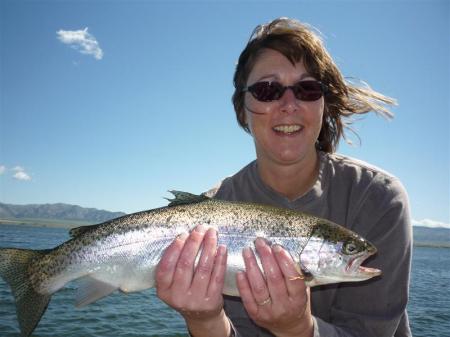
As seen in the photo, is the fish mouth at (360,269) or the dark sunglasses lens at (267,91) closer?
the fish mouth at (360,269)

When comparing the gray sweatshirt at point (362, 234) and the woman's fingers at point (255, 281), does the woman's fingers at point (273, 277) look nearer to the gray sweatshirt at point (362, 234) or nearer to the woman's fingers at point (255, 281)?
the woman's fingers at point (255, 281)

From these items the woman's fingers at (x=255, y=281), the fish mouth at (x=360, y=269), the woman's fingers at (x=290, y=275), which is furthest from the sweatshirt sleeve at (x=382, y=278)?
A: the woman's fingers at (x=255, y=281)

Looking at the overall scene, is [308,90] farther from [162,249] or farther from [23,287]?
[23,287]

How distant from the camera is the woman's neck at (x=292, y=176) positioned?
4484mm

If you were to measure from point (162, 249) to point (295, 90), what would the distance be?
2.29m

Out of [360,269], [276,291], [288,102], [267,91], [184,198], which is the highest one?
[267,91]

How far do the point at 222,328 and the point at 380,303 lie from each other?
1.61 meters

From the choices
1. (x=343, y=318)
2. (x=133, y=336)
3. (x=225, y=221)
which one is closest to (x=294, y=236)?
(x=225, y=221)

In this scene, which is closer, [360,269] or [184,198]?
[360,269]

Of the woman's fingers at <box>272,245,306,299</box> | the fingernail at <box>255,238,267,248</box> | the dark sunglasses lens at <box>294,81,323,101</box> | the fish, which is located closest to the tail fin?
the fish

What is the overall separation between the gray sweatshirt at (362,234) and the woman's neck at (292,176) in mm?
114

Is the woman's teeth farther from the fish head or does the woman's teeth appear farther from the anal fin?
the anal fin

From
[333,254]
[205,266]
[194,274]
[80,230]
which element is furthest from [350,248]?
[80,230]

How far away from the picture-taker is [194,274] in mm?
3662
